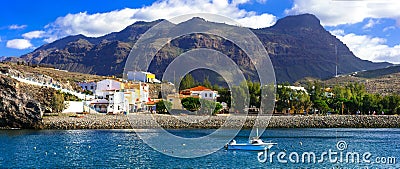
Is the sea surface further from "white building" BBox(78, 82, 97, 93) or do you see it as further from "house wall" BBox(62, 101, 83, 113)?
"white building" BBox(78, 82, 97, 93)

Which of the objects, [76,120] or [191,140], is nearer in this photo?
[191,140]

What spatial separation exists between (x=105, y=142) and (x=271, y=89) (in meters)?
45.7

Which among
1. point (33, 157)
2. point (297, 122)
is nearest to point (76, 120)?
point (33, 157)

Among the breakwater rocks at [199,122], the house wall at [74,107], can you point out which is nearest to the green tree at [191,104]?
the breakwater rocks at [199,122]

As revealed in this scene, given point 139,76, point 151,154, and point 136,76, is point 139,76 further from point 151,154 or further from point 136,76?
point 151,154

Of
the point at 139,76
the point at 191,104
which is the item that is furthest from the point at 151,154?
the point at 139,76

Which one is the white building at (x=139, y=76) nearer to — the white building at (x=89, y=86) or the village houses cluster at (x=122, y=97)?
the white building at (x=89, y=86)

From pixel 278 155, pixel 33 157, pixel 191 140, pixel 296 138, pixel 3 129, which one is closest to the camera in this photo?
pixel 33 157

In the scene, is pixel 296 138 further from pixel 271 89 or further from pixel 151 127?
pixel 271 89

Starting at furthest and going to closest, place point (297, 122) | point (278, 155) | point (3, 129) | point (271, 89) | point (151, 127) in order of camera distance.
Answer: point (271, 89), point (297, 122), point (151, 127), point (3, 129), point (278, 155)

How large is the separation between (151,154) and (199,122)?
32.1 m

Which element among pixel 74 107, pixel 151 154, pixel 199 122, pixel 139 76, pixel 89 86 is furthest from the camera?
pixel 139 76

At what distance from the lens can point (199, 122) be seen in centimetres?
7050

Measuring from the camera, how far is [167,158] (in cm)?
3616
